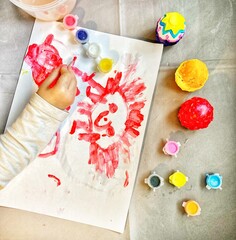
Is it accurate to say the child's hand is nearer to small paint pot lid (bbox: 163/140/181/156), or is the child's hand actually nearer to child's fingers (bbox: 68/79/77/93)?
child's fingers (bbox: 68/79/77/93)

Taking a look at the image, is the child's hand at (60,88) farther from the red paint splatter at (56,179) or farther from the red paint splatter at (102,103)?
the red paint splatter at (56,179)

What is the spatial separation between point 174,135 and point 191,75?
14 cm

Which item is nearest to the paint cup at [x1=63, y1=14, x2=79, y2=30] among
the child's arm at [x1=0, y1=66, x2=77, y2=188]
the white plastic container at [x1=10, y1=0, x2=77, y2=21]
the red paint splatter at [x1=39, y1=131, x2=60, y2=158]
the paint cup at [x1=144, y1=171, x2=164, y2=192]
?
the white plastic container at [x1=10, y1=0, x2=77, y2=21]

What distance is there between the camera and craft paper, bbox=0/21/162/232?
0.72 metres

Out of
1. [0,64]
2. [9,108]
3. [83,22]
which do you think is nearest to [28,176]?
[9,108]

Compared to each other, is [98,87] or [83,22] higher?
[83,22]

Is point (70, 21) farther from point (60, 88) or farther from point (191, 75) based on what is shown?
point (191, 75)

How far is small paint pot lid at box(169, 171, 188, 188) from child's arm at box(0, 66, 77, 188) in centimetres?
27

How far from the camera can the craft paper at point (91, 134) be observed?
0.72 meters

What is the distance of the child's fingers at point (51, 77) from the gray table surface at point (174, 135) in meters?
0.10

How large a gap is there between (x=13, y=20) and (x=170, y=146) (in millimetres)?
468

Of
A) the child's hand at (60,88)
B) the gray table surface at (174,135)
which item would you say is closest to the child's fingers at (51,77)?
the child's hand at (60,88)

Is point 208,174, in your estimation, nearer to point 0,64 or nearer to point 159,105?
point 159,105

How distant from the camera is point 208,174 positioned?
71 cm
